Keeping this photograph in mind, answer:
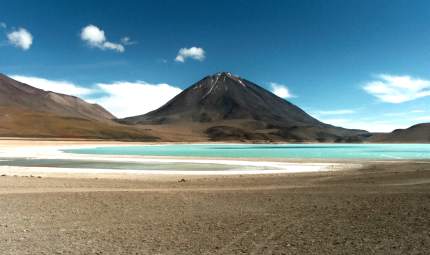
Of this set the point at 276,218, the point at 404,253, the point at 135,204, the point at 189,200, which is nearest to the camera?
the point at 404,253

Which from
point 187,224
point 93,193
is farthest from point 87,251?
point 93,193

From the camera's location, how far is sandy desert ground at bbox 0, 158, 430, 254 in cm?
874

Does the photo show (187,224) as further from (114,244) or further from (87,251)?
(87,251)

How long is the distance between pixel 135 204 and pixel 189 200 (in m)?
2.09

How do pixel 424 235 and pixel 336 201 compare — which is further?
pixel 336 201

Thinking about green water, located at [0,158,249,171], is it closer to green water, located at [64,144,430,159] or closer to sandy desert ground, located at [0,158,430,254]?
sandy desert ground, located at [0,158,430,254]

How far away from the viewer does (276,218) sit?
11812mm

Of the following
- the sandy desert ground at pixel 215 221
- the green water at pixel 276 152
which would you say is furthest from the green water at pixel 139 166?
the green water at pixel 276 152

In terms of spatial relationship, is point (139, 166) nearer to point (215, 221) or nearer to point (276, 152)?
point (215, 221)

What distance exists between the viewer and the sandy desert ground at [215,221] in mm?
8742

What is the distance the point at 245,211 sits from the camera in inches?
511

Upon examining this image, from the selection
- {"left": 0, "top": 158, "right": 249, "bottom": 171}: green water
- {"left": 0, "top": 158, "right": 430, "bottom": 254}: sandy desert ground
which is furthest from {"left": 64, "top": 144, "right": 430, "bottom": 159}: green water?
{"left": 0, "top": 158, "right": 430, "bottom": 254}: sandy desert ground

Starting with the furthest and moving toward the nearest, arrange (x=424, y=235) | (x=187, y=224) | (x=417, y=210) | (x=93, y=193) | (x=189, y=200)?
(x=93, y=193) < (x=189, y=200) < (x=417, y=210) < (x=187, y=224) < (x=424, y=235)

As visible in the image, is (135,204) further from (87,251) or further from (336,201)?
(336,201)
